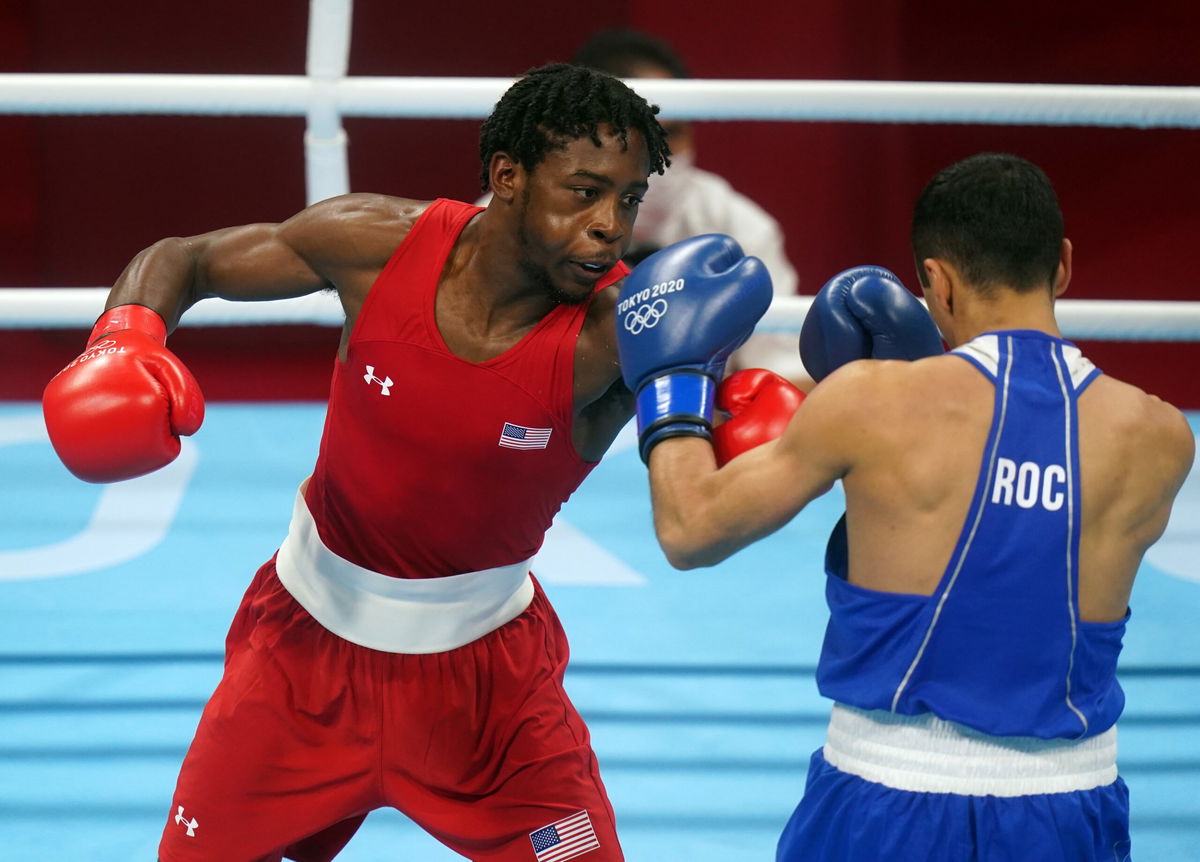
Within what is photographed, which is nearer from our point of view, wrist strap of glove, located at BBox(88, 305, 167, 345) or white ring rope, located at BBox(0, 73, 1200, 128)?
wrist strap of glove, located at BBox(88, 305, 167, 345)

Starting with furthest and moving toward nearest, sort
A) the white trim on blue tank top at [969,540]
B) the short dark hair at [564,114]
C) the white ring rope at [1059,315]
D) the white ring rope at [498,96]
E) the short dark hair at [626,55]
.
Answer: the short dark hair at [626,55]
the white ring rope at [1059,315]
the white ring rope at [498,96]
the short dark hair at [564,114]
the white trim on blue tank top at [969,540]

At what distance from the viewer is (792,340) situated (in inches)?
189

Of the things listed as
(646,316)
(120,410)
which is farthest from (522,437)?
(120,410)

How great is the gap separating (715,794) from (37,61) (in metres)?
4.58

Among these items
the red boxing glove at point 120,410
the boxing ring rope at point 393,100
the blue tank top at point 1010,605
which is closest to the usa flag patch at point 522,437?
the red boxing glove at point 120,410

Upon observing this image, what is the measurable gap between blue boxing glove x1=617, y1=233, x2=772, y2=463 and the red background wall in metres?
4.11

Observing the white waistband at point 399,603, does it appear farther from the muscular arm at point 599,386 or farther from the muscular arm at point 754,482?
the muscular arm at point 754,482

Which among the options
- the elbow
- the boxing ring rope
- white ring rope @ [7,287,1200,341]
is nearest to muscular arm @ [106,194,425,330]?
the elbow

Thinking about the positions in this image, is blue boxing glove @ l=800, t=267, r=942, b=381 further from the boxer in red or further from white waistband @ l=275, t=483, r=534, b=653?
white waistband @ l=275, t=483, r=534, b=653

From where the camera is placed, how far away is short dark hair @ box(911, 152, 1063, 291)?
5.30ft

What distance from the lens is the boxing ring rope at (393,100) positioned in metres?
3.20

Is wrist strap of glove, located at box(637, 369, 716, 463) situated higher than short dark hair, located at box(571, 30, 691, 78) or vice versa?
short dark hair, located at box(571, 30, 691, 78)

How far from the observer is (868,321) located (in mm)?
1796

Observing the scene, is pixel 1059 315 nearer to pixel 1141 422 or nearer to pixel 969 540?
pixel 1141 422
